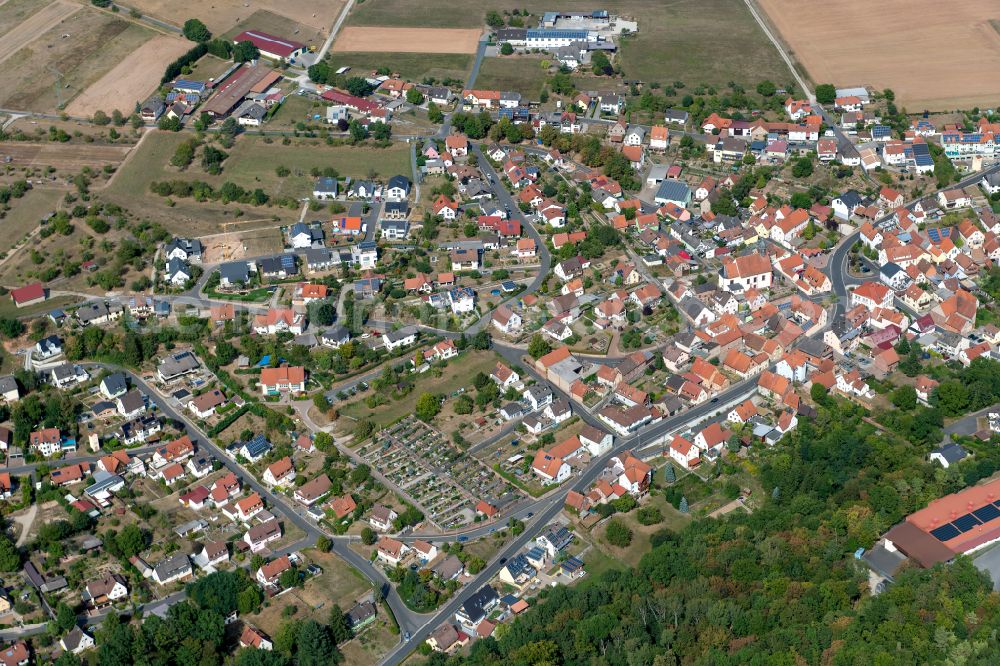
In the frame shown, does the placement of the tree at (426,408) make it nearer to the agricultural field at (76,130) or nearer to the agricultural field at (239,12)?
the agricultural field at (76,130)

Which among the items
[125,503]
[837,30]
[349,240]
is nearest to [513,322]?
[349,240]

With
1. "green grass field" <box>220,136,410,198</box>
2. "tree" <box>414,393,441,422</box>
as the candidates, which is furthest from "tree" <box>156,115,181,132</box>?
"tree" <box>414,393,441,422</box>

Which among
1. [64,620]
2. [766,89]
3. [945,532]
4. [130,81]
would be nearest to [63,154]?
[130,81]

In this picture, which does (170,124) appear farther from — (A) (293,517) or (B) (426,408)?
(A) (293,517)

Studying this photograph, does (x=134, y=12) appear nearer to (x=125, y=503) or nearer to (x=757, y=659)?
(x=125, y=503)

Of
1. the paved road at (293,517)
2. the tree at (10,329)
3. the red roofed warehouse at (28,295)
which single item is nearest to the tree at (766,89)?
the paved road at (293,517)

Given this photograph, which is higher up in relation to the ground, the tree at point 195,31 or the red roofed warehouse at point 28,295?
the tree at point 195,31
